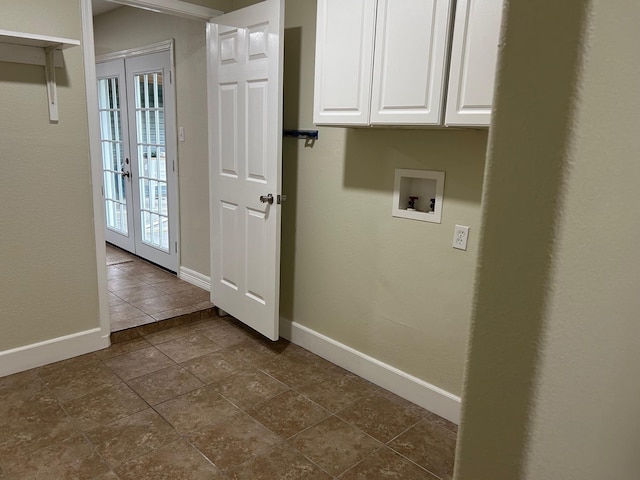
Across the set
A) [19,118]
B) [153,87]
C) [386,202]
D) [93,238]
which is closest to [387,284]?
[386,202]

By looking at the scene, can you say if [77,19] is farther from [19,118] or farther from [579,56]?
[579,56]

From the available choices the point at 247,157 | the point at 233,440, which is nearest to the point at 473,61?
the point at 247,157

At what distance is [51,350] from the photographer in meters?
2.77

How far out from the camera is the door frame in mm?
2608

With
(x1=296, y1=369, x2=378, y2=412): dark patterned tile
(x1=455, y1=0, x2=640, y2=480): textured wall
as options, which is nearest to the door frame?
(x1=296, y1=369, x2=378, y2=412): dark patterned tile

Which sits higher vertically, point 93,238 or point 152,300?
point 93,238

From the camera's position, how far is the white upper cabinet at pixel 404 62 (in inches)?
70.6

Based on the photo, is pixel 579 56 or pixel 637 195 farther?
pixel 637 195

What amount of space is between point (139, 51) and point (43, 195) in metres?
2.23

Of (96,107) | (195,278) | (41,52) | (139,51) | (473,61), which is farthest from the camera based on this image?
(139,51)

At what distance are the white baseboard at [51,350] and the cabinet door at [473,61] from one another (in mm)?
2507

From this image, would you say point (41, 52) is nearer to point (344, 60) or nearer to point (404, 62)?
point (344, 60)

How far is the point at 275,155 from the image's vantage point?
2.74m

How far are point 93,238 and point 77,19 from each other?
1.25 meters
